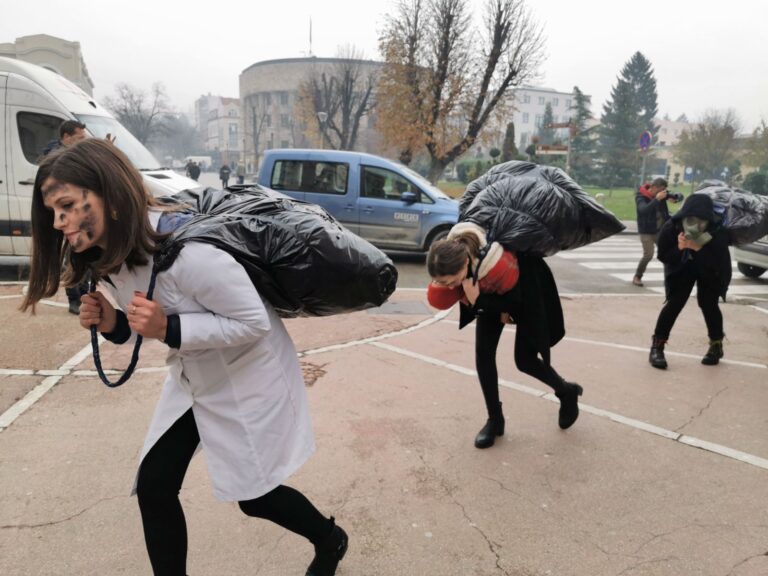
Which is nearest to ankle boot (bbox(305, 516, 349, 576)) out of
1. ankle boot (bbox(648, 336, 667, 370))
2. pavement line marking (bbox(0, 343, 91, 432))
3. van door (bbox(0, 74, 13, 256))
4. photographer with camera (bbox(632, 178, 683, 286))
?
pavement line marking (bbox(0, 343, 91, 432))

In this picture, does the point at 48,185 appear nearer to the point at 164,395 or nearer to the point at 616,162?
the point at 164,395

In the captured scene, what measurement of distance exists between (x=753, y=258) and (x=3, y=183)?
11712 mm

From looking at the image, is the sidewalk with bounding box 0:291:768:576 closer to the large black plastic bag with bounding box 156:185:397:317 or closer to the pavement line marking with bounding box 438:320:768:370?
the pavement line marking with bounding box 438:320:768:370

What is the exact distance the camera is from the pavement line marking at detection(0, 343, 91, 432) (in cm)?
362

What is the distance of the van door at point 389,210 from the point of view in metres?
10.3

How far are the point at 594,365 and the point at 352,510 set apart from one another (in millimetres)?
2991

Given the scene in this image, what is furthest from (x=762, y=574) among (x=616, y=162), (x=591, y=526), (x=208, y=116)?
(x=208, y=116)

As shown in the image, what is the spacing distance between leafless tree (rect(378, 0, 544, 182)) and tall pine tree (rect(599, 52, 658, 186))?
108 feet

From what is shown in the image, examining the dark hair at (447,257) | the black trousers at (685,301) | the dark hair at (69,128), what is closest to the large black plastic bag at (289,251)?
the dark hair at (447,257)

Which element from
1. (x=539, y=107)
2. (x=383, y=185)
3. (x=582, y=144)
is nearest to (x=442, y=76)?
(x=383, y=185)

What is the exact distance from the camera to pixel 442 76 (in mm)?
21453

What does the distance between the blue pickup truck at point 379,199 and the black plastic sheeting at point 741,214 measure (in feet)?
19.0

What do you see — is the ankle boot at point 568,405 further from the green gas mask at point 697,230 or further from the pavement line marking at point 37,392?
the pavement line marking at point 37,392

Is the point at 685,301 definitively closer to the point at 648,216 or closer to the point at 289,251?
the point at 289,251
